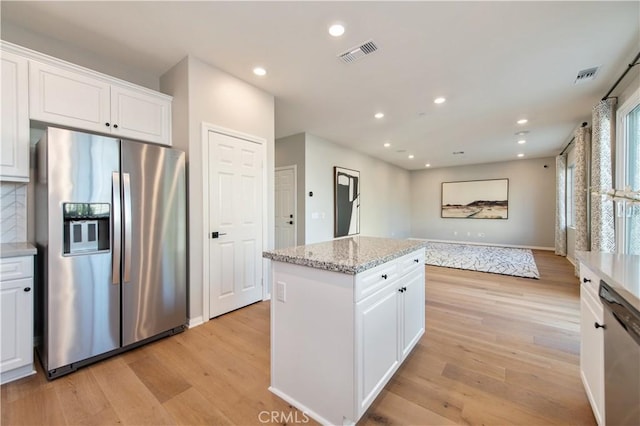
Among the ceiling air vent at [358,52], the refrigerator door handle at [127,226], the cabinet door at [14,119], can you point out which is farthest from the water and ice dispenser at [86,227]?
the ceiling air vent at [358,52]

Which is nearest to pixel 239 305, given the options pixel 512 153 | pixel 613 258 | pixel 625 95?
pixel 613 258

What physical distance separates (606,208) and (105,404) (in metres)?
5.41

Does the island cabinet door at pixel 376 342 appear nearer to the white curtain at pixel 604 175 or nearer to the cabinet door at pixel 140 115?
the cabinet door at pixel 140 115

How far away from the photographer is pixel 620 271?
49.9 inches

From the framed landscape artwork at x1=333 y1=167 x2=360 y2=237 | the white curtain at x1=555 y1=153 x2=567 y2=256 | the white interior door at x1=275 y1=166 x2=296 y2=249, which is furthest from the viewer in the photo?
the white curtain at x1=555 y1=153 x2=567 y2=256

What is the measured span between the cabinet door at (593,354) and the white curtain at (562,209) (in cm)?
649

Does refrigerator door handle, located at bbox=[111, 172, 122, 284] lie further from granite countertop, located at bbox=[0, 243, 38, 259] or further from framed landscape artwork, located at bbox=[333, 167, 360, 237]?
framed landscape artwork, located at bbox=[333, 167, 360, 237]

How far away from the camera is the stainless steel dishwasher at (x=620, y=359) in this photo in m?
0.95

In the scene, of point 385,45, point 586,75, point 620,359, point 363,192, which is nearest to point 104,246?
point 385,45

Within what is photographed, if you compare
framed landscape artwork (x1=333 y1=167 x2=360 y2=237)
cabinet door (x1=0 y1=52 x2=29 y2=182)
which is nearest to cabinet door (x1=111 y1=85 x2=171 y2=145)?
cabinet door (x1=0 y1=52 x2=29 y2=182)

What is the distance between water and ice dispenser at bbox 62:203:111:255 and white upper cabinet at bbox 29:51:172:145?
0.83 metres

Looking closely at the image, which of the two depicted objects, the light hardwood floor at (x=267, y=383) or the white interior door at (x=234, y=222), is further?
the white interior door at (x=234, y=222)

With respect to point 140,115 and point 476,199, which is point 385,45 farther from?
point 476,199

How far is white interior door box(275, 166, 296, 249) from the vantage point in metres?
5.32
